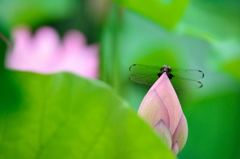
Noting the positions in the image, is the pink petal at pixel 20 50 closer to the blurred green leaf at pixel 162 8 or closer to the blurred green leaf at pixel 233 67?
the blurred green leaf at pixel 162 8

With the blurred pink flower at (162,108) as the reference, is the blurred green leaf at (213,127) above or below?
above

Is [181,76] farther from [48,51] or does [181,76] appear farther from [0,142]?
[48,51]

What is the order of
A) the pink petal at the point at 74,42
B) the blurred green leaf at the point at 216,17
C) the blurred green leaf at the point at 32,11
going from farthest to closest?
the blurred green leaf at the point at 32,11, the blurred green leaf at the point at 216,17, the pink petal at the point at 74,42

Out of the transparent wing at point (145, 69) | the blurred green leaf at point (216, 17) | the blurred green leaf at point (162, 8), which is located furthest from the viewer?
the blurred green leaf at point (216, 17)

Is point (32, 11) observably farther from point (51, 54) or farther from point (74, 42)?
point (51, 54)

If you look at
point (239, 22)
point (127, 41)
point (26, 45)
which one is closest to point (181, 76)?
point (26, 45)

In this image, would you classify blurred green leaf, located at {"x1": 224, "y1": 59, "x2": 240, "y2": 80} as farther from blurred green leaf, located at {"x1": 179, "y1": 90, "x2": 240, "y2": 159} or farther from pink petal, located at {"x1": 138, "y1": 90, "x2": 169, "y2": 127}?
pink petal, located at {"x1": 138, "y1": 90, "x2": 169, "y2": 127}

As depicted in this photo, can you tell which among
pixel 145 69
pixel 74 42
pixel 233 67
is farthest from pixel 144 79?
pixel 74 42

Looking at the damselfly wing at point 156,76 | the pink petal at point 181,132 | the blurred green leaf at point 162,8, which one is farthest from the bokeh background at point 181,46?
the pink petal at point 181,132

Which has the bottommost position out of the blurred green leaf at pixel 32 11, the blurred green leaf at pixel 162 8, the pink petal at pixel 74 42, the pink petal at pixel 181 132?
the pink petal at pixel 181 132
